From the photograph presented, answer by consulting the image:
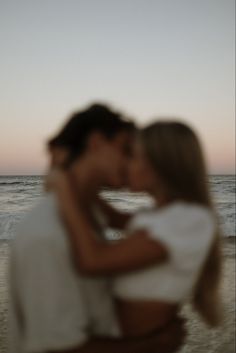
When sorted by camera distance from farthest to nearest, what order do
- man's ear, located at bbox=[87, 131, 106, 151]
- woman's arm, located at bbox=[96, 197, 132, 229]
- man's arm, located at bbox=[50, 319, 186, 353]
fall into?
woman's arm, located at bbox=[96, 197, 132, 229] < man's ear, located at bbox=[87, 131, 106, 151] < man's arm, located at bbox=[50, 319, 186, 353]

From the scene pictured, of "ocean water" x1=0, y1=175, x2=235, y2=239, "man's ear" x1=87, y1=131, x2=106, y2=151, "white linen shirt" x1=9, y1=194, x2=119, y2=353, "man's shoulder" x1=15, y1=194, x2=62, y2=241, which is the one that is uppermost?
"man's ear" x1=87, y1=131, x2=106, y2=151

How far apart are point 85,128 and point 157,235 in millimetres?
633

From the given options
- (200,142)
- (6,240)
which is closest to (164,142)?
(200,142)

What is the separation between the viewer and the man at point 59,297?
6.03 ft

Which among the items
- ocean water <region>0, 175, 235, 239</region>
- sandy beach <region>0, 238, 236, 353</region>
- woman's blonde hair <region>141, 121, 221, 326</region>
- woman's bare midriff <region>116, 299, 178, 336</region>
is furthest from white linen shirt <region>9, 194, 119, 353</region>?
ocean water <region>0, 175, 235, 239</region>

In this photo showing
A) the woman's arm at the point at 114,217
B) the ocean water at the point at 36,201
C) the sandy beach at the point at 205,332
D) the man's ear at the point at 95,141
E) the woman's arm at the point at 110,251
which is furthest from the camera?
the ocean water at the point at 36,201

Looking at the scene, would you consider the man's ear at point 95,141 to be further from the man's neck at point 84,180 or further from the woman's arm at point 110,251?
the woman's arm at point 110,251

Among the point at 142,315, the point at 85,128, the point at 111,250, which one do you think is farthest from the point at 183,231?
the point at 85,128

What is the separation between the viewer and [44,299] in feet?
6.10

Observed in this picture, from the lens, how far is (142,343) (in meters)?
2.02

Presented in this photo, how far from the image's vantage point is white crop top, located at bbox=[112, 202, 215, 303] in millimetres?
1868

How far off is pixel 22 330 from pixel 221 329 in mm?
4265

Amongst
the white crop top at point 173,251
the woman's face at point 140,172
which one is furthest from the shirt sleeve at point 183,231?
the woman's face at point 140,172

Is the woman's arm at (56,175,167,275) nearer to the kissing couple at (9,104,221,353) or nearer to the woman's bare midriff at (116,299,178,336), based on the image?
the kissing couple at (9,104,221,353)
